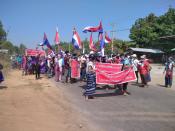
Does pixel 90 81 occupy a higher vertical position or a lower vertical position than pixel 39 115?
higher

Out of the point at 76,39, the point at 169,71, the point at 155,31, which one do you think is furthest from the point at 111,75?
the point at 155,31

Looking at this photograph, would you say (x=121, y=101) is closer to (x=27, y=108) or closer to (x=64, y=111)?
(x=64, y=111)

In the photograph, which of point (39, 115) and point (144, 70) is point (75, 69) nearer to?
point (144, 70)

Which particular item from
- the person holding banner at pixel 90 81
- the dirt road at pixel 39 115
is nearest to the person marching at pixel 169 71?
the person holding banner at pixel 90 81

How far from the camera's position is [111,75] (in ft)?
43.7

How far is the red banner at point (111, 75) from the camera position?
13086 millimetres

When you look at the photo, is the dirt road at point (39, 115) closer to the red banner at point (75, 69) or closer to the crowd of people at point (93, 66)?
the crowd of people at point (93, 66)

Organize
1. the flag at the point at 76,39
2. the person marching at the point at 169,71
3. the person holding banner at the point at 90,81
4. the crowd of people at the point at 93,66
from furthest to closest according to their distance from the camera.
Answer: the flag at the point at 76,39, the person marching at the point at 169,71, the crowd of people at the point at 93,66, the person holding banner at the point at 90,81

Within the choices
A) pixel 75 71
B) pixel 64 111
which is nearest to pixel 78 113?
pixel 64 111

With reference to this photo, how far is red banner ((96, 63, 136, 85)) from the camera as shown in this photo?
13086 mm

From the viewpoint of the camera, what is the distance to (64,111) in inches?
396

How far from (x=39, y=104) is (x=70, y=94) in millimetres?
2905

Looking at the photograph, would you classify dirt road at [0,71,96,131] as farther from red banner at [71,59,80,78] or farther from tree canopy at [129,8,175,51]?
tree canopy at [129,8,175,51]

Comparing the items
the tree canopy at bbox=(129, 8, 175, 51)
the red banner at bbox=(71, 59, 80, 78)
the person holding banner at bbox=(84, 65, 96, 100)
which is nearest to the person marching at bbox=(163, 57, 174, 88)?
the red banner at bbox=(71, 59, 80, 78)
